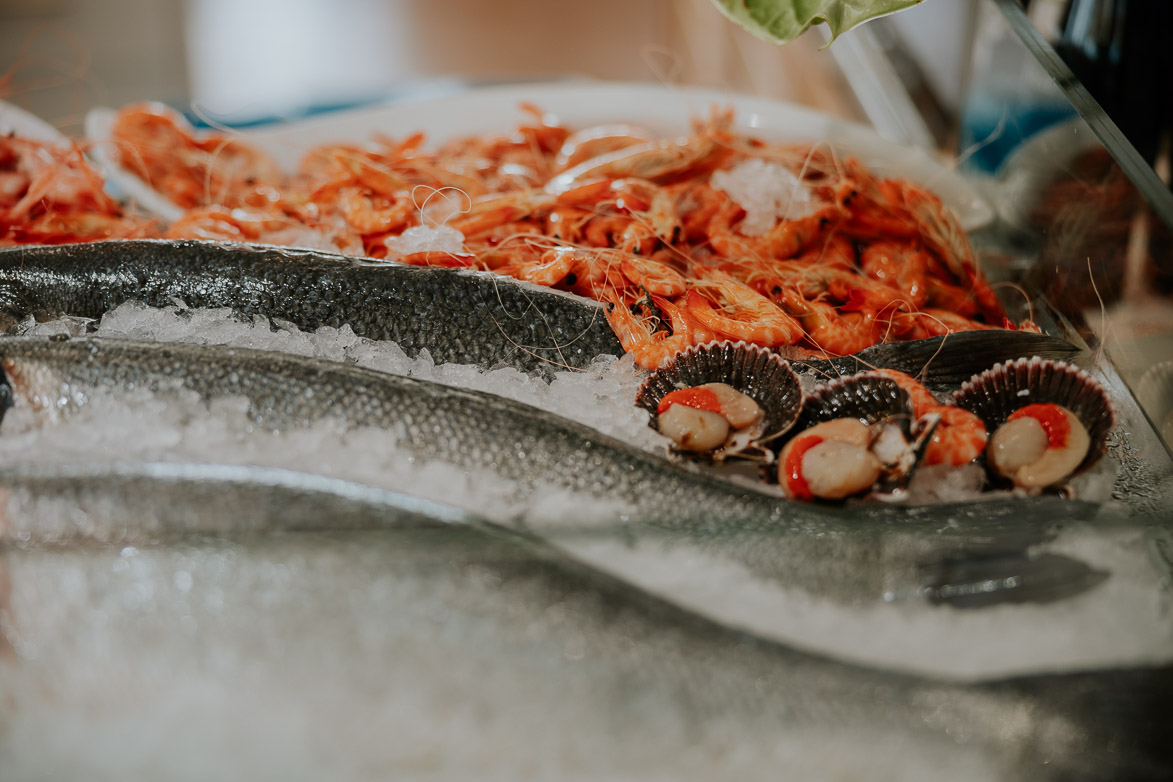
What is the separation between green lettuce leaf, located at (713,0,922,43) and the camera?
4.37 ft

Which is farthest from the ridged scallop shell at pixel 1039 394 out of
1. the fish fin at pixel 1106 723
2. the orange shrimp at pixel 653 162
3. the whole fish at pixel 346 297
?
the orange shrimp at pixel 653 162

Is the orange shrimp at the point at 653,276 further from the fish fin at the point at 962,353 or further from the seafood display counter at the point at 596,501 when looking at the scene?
the fish fin at the point at 962,353

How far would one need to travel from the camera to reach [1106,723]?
833 millimetres

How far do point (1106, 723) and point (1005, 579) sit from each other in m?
0.17

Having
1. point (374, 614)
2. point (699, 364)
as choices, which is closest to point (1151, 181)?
point (699, 364)

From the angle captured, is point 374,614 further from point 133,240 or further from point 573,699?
point 133,240

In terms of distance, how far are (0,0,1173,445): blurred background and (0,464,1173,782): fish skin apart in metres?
0.71

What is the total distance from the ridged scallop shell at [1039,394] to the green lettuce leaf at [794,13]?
2.08ft

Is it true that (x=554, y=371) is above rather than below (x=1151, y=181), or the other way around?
below

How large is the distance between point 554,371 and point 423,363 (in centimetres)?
23

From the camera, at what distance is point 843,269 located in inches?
70.4

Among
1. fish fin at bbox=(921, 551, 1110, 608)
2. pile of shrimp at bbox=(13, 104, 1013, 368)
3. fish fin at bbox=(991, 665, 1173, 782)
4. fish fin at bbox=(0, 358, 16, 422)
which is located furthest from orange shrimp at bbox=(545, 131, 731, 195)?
fish fin at bbox=(991, 665, 1173, 782)

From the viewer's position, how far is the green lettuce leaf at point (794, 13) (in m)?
1.33

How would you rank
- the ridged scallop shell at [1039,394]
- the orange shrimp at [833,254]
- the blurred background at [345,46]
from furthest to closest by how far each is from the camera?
the blurred background at [345,46], the orange shrimp at [833,254], the ridged scallop shell at [1039,394]
